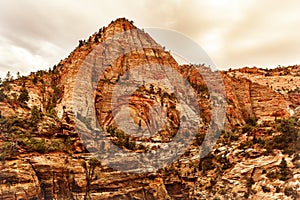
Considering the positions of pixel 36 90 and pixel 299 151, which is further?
pixel 36 90

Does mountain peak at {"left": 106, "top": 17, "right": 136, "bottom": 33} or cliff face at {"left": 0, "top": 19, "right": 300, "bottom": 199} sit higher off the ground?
mountain peak at {"left": 106, "top": 17, "right": 136, "bottom": 33}

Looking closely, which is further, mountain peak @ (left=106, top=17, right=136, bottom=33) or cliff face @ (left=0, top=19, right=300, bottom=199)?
mountain peak @ (left=106, top=17, right=136, bottom=33)

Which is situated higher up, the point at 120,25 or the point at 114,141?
the point at 120,25

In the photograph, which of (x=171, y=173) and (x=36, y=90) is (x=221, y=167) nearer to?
(x=171, y=173)

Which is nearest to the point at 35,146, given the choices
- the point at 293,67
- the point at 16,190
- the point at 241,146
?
the point at 16,190

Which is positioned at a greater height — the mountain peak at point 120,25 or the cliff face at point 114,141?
the mountain peak at point 120,25

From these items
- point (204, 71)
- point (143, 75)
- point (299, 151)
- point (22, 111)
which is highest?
point (204, 71)

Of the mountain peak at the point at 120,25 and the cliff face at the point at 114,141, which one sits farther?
the mountain peak at the point at 120,25

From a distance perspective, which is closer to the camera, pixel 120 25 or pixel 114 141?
pixel 114 141
